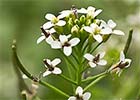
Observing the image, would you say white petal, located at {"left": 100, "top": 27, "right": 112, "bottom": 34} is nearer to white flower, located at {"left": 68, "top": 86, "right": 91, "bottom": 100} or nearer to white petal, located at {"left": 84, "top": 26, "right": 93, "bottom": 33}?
white petal, located at {"left": 84, "top": 26, "right": 93, "bottom": 33}

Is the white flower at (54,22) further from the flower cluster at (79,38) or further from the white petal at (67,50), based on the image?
the white petal at (67,50)

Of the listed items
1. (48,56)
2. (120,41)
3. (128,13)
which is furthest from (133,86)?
(48,56)

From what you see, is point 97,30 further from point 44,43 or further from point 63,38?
point 44,43

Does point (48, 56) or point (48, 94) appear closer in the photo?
point (48, 94)

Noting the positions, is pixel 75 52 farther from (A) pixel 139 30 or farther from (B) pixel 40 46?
(B) pixel 40 46

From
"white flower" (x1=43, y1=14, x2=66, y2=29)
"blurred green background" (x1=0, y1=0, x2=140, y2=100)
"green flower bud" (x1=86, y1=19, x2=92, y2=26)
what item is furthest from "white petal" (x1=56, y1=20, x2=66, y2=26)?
"blurred green background" (x1=0, y1=0, x2=140, y2=100)

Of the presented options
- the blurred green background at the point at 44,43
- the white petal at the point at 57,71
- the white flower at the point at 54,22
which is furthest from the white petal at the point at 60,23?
the blurred green background at the point at 44,43

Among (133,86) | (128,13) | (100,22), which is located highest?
(128,13)
